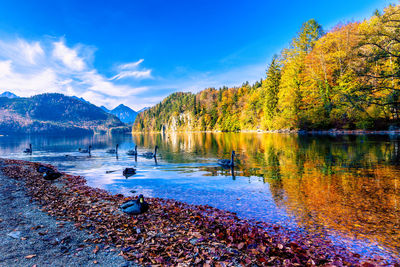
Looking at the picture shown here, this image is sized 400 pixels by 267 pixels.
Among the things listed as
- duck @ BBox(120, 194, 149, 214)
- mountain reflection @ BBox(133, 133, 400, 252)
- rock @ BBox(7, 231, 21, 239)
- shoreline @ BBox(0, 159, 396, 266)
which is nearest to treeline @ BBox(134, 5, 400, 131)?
mountain reflection @ BBox(133, 133, 400, 252)

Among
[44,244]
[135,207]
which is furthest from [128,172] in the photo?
[44,244]

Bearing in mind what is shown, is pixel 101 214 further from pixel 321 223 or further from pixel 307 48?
pixel 307 48

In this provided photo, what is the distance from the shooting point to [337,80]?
5241cm

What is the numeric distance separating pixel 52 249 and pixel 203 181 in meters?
10.5

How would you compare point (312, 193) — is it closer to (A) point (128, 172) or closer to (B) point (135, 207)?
(B) point (135, 207)

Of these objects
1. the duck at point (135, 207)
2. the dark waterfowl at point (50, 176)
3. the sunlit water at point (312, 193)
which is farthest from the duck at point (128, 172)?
the duck at point (135, 207)

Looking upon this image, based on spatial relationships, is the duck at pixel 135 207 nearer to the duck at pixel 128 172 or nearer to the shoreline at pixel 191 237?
the shoreline at pixel 191 237

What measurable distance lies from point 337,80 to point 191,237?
6205cm

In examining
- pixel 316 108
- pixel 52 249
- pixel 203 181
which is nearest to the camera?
pixel 52 249

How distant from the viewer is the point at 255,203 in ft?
33.4

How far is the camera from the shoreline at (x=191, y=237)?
5398 millimetres

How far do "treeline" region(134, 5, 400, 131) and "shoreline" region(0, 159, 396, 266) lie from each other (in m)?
14.9

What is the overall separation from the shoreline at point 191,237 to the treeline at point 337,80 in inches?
586

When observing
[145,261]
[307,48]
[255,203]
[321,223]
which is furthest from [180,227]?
[307,48]
